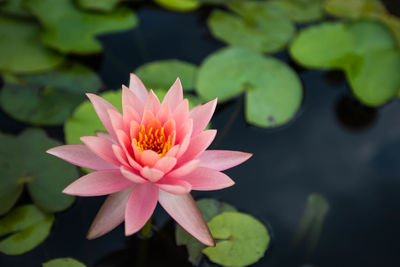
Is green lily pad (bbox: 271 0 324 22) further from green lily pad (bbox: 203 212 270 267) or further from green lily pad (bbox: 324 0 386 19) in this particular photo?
green lily pad (bbox: 203 212 270 267)

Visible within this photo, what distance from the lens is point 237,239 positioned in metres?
1.93

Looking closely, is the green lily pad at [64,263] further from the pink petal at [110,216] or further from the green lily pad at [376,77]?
the green lily pad at [376,77]

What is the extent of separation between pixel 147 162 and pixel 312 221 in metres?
1.40

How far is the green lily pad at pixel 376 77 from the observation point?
9.08 ft

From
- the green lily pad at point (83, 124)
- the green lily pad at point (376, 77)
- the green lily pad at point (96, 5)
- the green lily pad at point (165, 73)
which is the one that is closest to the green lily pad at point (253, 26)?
the green lily pad at point (165, 73)

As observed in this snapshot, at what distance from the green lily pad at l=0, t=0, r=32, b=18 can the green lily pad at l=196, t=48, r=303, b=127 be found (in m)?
1.62

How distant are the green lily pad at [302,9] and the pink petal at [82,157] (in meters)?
2.71

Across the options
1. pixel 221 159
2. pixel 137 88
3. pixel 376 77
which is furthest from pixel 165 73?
pixel 376 77

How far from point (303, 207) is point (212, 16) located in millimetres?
2043

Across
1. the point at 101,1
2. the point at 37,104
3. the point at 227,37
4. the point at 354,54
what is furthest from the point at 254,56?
the point at 37,104

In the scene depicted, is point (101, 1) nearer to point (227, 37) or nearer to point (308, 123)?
point (227, 37)

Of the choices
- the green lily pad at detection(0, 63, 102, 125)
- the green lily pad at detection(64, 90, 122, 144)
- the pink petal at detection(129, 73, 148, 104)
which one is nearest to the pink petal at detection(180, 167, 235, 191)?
the pink petal at detection(129, 73, 148, 104)

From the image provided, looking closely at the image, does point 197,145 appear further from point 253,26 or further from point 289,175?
point 253,26

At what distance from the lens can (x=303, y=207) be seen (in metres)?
2.34
